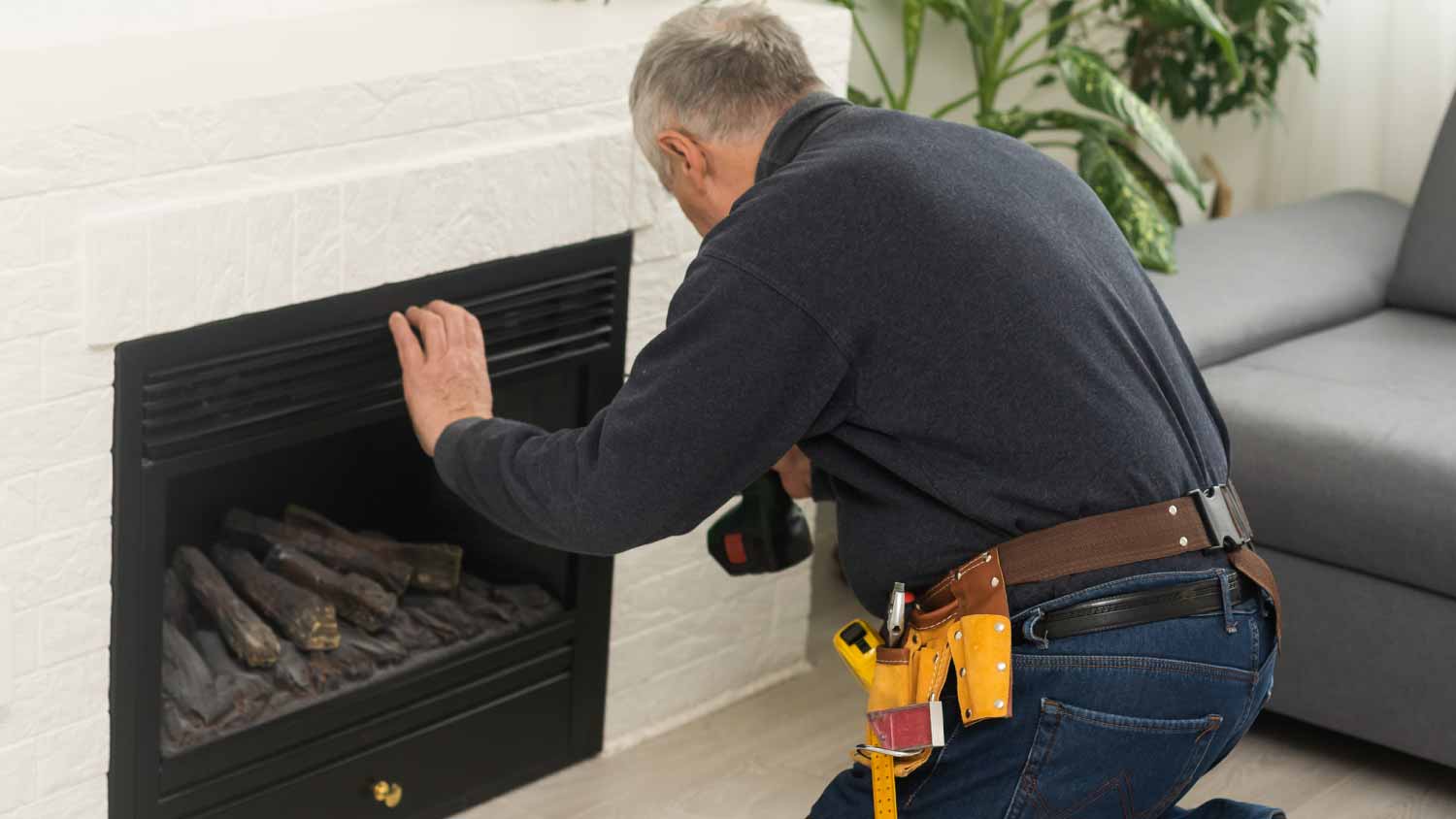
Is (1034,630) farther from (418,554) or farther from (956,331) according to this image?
(418,554)

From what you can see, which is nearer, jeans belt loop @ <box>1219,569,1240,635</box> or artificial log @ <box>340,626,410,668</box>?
jeans belt loop @ <box>1219,569,1240,635</box>

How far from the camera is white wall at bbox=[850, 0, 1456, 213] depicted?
3.64m

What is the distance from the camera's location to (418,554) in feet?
8.32

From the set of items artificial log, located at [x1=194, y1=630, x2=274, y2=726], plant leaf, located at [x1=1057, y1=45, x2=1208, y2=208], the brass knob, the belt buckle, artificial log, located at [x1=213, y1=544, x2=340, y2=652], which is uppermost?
plant leaf, located at [x1=1057, y1=45, x2=1208, y2=208]

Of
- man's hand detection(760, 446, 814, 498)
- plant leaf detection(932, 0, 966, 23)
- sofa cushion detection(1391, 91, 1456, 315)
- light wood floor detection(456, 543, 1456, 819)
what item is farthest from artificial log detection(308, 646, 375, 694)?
sofa cushion detection(1391, 91, 1456, 315)

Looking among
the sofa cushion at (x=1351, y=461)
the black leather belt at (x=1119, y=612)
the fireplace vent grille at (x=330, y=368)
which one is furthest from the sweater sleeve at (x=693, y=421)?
the sofa cushion at (x=1351, y=461)

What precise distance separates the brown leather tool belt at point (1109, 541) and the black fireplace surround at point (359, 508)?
0.78 metres

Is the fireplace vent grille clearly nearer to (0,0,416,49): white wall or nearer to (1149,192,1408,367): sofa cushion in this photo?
(0,0,416,49): white wall

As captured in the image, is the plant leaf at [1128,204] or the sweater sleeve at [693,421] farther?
the plant leaf at [1128,204]

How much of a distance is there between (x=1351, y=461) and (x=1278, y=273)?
67 centimetres

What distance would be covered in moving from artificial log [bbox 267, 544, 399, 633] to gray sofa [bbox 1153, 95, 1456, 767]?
1230 mm

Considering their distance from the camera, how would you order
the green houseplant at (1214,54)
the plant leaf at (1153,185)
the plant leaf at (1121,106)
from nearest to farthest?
the plant leaf at (1121,106) → the plant leaf at (1153,185) → the green houseplant at (1214,54)

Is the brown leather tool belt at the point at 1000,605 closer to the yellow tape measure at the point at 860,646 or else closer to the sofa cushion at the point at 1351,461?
the yellow tape measure at the point at 860,646

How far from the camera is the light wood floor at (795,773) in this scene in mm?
2551
